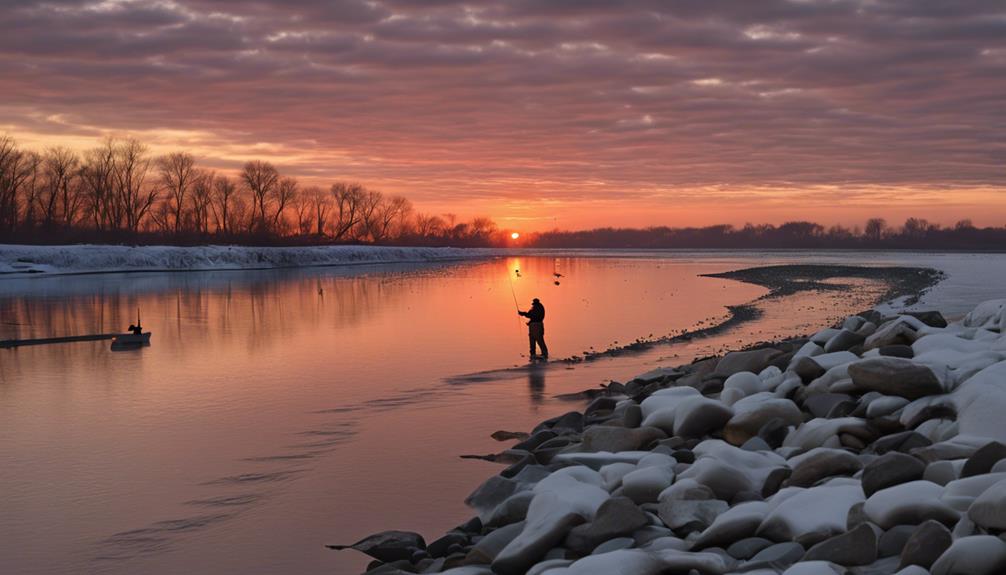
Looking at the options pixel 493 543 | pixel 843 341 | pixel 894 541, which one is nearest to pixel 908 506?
pixel 894 541

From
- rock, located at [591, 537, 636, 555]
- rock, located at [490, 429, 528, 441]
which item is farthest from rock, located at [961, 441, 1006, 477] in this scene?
rock, located at [490, 429, 528, 441]

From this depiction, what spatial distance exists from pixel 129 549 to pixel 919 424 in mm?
8677

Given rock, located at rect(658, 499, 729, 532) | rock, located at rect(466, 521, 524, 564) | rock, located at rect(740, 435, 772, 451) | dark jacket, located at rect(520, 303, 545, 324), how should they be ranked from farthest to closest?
dark jacket, located at rect(520, 303, 545, 324)
rock, located at rect(740, 435, 772, 451)
rock, located at rect(466, 521, 524, 564)
rock, located at rect(658, 499, 729, 532)

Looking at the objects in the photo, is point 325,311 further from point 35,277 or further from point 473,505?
point 35,277

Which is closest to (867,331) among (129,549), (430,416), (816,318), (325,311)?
(430,416)

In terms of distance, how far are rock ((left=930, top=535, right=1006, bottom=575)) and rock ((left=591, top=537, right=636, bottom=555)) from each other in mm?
2495

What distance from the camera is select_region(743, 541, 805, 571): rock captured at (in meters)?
6.69

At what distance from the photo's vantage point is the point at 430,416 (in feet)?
51.6

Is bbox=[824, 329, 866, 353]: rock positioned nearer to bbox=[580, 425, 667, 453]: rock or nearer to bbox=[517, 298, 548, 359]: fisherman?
bbox=[580, 425, 667, 453]: rock

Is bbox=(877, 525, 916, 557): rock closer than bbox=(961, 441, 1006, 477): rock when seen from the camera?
Yes

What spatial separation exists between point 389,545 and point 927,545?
497 cm

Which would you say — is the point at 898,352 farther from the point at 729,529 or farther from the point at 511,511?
the point at 511,511

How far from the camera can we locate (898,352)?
12.1 m

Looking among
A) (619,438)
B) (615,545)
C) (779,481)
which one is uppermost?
(779,481)
